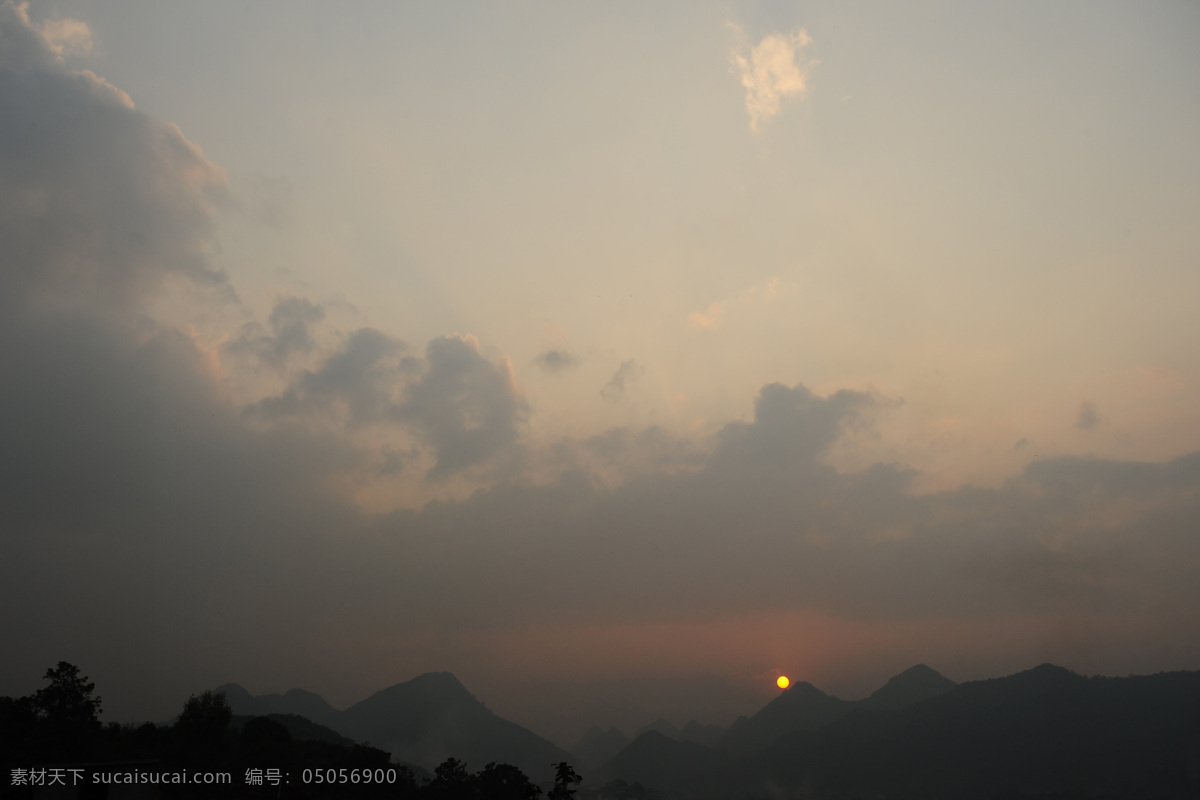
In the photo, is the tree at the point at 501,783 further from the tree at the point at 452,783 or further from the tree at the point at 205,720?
the tree at the point at 205,720

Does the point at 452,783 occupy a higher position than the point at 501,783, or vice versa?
the point at 452,783

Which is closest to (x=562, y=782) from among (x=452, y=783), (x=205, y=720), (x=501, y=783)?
(x=501, y=783)

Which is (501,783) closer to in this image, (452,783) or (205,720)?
(452,783)

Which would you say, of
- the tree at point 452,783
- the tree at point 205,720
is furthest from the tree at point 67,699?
the tree at point 452,783

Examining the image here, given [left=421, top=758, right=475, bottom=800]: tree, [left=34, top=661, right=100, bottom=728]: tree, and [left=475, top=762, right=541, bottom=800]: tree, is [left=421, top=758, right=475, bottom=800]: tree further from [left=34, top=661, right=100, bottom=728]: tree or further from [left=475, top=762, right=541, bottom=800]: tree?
[left=34, top=661, right=100, bottom=728]: tree

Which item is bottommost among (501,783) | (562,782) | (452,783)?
(501,783)

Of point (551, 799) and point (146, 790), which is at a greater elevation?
point (146, 790)

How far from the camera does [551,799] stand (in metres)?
65.9

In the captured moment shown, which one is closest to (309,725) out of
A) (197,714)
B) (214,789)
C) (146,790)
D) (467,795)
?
(197,714)

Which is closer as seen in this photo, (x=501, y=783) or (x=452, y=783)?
(x=501, y=783)

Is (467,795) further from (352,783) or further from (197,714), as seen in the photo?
(197,714)

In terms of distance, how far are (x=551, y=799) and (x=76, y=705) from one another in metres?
79.6

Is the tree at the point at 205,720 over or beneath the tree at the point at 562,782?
over

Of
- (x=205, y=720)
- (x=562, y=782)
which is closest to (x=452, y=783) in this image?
(x=205, y=720)
